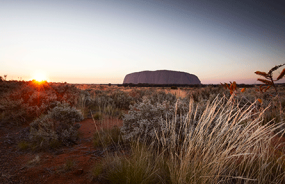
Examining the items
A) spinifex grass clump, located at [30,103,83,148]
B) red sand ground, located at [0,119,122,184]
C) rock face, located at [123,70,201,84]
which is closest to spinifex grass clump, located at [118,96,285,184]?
red sand ground, located at [0,119,122,184]

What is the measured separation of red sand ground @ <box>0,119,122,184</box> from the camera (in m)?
2.35

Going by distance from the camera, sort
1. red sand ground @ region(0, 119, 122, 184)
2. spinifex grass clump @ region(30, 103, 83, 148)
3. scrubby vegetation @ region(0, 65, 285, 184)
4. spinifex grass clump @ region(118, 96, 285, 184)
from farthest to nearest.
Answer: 1. spinifex grass clump @ region(30, 103, 83, 148)
2. red sand ground @ region(0, 119, 122, 184)
3. scrubby vegetation @ region(0, 65, 285, 184)
4. spinifex grass clump @ region(118, 96, 285, 184)

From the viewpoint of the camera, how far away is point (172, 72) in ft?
394

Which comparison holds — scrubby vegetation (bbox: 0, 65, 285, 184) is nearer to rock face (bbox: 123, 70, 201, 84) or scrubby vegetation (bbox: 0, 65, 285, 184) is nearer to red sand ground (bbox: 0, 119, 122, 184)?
red sand ground (bbox: 0, 119, 122, 184)

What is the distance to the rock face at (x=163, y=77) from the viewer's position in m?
115

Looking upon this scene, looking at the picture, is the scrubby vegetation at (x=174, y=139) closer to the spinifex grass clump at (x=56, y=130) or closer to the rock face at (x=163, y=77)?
the spinifex grass clump at (x=56, y=130)

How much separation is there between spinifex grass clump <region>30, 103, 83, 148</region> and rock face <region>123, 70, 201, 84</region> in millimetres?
109930

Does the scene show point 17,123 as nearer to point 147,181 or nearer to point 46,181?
point 46,181

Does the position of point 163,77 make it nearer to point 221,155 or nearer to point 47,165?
point 47,165

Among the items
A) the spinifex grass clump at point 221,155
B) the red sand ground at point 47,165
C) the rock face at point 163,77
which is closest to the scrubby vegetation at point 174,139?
the spinifex grass clump at point 221,155

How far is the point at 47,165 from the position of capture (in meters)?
2.72

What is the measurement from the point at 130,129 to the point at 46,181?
Answer: 6.47 feet

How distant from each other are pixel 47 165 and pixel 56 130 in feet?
4.49

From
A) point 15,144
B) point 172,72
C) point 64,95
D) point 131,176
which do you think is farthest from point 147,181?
point 172,72
